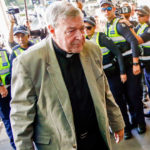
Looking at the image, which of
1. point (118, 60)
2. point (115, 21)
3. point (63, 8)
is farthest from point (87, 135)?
point (115, 21)

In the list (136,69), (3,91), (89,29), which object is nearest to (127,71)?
(136,69)

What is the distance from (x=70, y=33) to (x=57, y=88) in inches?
13.5

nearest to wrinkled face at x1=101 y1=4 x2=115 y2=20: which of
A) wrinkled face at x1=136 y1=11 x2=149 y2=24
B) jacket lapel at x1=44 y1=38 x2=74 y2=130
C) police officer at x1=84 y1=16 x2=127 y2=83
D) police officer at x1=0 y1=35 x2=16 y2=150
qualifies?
police officer at x1=84 y1=16 x2=127 y2=83

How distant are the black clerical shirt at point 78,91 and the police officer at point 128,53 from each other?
44.9 inches

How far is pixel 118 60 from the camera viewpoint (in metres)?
2.09

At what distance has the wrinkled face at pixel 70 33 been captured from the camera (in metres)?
0.97

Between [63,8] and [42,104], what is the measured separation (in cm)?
60

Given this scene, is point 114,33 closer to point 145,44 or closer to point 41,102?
point 145,44

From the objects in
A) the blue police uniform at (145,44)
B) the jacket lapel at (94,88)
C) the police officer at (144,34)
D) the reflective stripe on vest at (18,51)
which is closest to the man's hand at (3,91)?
the reflective stripe on vest at (18,51)

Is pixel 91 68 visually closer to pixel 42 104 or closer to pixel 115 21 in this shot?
pixel 42 104

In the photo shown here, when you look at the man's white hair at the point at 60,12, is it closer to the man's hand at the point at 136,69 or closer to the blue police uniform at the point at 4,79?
the man's hand at the point at 136,69

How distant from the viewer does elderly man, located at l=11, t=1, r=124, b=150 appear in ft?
3.27

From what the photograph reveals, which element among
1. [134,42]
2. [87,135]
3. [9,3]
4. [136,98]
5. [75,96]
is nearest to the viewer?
[75,96]

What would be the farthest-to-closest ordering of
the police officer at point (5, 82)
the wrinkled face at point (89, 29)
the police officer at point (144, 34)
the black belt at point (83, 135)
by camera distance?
the police officer at point (5, 82)
the police officer at point (144, 34)
the wrinkled face at point (89, 29)
the black belt at point (83, 135)
